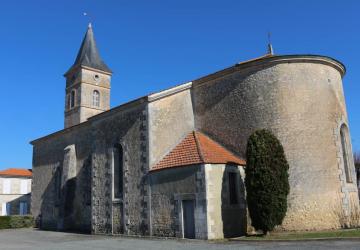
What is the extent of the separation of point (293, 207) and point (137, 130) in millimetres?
8035

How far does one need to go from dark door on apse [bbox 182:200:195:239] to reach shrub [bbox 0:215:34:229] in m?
17.1

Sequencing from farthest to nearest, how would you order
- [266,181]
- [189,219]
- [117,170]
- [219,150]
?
[117,170]
[219,150]
[189,219]
[266,181]

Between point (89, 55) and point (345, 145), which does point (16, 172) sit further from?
point (345, 145)

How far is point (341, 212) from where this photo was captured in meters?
15.8

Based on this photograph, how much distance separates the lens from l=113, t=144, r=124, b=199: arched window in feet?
65.2

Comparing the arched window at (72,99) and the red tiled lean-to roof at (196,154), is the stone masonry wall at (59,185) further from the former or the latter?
the red tiled lean-to roof at (196,154)

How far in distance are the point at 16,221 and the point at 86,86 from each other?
12164 mm

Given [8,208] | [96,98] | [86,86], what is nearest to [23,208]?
[8,208]

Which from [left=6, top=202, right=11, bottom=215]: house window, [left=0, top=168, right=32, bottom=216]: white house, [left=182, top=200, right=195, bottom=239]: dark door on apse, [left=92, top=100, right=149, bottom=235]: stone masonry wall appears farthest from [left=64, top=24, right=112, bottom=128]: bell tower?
[left=182, top=200, right=195, bottom=239]: dark door on apse

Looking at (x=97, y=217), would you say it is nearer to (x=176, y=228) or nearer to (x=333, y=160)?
(x=176, y=228)

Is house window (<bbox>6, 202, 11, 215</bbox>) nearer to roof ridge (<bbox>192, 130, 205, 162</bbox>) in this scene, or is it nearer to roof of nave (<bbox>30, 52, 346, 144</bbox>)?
roof of nave (<bbox>30, 52, 346, 144</bbox>)

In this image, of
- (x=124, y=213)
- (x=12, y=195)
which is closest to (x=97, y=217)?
(x=124, y=213)

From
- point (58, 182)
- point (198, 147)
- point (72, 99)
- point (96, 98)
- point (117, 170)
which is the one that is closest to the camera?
point (198, 147)

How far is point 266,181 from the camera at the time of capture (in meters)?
14.5
